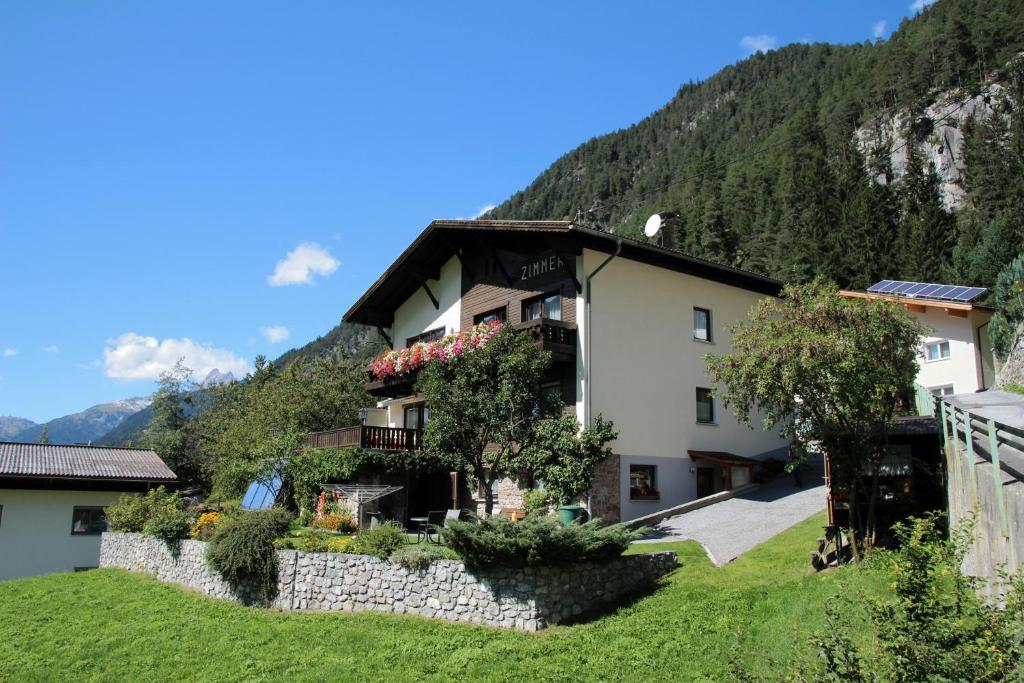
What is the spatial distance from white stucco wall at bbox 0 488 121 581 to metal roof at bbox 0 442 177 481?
0.84 meters

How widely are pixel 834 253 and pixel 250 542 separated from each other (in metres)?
59.1

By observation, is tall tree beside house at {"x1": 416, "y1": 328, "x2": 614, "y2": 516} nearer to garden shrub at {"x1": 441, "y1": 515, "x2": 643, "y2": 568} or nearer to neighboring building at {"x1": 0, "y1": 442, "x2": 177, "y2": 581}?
garden shrub at {"x1": 441, "y1": 515, "x2": 643, "y2": 568}

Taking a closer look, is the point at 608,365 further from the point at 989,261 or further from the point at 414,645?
the point at 989,261

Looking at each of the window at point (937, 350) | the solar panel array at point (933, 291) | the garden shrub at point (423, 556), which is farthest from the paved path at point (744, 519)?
the window at point (937, 350)

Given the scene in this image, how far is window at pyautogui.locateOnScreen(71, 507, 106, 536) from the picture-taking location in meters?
30.5

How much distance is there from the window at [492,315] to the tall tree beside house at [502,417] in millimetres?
5105

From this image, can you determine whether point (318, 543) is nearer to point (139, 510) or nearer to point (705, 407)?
point (139, 510)

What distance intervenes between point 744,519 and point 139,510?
65.0 ft

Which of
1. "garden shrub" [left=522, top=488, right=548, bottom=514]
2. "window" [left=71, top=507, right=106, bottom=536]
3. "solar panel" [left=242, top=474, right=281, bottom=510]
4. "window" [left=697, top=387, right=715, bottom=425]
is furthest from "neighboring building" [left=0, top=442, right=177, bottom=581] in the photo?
"window" [left=697, top=387, right=715, bottom=425]

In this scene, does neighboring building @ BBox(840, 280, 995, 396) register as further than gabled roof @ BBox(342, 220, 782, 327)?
Yes

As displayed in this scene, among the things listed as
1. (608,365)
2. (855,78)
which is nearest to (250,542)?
(608,365)

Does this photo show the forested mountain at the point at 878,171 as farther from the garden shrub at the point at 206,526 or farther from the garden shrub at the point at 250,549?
the garden shrub at the point at 206,526

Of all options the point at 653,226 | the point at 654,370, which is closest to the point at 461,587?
the point at 654,370

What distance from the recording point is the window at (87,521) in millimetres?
30531
